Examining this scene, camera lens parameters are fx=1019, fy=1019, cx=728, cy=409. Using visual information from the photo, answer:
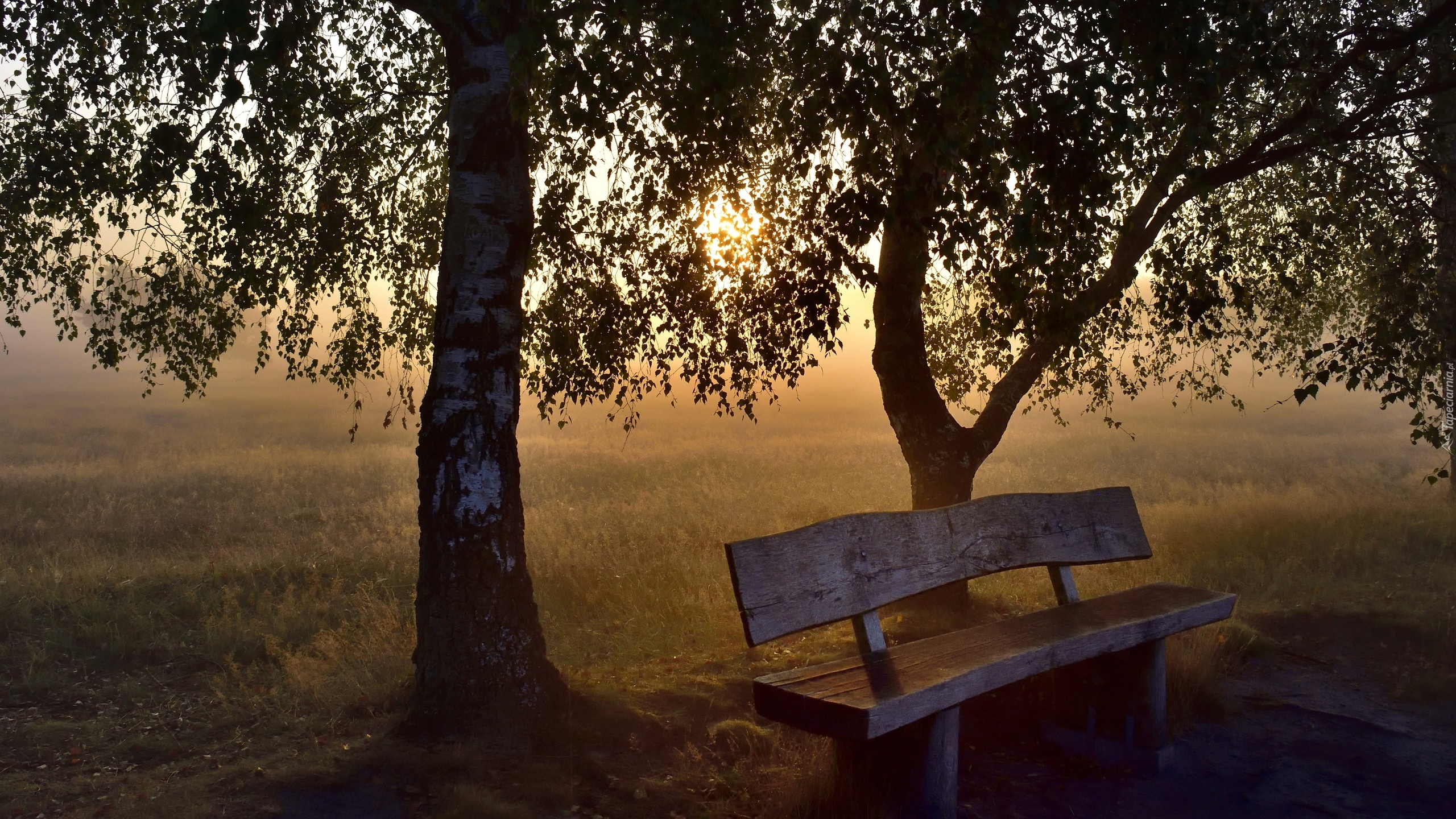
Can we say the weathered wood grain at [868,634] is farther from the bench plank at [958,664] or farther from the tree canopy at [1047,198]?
the tree canopy at [1047,198]

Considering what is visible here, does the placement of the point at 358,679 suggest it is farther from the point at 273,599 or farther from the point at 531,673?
the point at 273,599

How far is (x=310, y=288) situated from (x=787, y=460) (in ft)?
57.8

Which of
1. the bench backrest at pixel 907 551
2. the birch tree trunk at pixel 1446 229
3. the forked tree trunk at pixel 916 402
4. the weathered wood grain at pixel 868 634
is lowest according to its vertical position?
the weathered wood grain at pixel 868 634

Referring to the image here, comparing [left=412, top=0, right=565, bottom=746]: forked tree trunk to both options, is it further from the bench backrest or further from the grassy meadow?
the bench backrest

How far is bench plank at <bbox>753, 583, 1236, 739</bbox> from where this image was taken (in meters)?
3.66

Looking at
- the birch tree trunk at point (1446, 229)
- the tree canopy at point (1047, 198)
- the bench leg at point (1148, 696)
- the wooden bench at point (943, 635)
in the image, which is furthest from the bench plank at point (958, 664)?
the birch tree trunk at point (1446, 229)

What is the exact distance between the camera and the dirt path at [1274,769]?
4707 mm

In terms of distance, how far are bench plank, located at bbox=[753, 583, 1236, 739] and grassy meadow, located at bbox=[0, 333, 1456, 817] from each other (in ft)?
1.94

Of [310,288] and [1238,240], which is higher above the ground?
[1238,240]

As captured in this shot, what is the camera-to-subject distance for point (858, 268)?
17.4 ft

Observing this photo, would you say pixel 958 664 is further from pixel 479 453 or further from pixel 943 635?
pixel 479 453

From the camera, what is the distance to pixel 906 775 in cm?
409

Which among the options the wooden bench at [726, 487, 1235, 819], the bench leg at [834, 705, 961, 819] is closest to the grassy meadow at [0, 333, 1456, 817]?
the bench leg at [834, 705, 961, 819]

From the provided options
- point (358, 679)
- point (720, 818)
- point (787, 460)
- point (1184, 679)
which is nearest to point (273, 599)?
point (358, 679)
